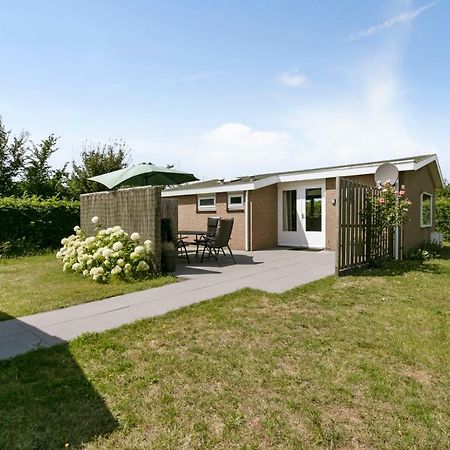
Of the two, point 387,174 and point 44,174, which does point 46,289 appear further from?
point 44,174

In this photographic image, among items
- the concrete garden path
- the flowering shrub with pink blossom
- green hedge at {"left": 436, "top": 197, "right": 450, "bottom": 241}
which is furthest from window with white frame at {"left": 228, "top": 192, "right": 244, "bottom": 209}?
green hedge at {"left": 436, "top": 197, "right": 450, "bottom": 241}

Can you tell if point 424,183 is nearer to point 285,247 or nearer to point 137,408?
point 285,247

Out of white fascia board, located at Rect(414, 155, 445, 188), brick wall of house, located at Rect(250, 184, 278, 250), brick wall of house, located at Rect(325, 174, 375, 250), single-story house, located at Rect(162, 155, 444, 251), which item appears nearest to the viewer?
white fascia board, located at Rect(414, 155, 445, 188)

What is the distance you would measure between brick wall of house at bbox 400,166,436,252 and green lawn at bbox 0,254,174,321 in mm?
7934

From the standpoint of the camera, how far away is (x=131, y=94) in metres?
10.1

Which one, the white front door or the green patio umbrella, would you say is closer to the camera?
the green patio umbrella

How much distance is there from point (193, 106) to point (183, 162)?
25248 mm

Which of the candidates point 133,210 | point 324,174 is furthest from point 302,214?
point 133,210

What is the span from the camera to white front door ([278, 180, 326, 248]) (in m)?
11.9

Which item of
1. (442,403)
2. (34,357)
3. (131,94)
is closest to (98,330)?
(34,357)

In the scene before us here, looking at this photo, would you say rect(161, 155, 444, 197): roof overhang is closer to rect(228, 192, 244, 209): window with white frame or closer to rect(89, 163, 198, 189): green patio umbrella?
rect(228, 192, 244, 209): window with white frame

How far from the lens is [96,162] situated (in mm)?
20312

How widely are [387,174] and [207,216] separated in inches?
285

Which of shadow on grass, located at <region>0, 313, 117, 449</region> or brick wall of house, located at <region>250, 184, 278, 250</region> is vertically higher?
brick wall of house, located at <region>250, 184, 278, 250</region>
